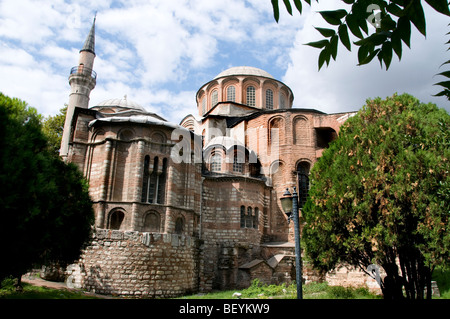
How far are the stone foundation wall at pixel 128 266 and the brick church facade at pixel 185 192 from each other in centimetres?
4

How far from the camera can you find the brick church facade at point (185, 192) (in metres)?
15.5

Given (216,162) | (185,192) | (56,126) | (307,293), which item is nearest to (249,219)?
(216,162)

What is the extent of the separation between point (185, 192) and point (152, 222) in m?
Answer: 2.63

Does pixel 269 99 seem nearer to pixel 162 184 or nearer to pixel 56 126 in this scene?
pixel 162 184

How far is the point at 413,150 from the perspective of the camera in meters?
10.5

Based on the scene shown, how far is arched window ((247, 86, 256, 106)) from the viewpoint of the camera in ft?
93.2

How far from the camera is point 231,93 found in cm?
2864

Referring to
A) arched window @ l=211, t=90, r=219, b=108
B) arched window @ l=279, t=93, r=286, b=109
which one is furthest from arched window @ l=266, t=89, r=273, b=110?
arched window @ l=211, t=90, r=219, b=108

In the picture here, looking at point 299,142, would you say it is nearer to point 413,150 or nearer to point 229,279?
point 229,279

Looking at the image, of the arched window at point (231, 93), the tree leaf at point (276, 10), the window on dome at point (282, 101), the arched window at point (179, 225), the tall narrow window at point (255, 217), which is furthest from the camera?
the window on dome at point (282, 101)

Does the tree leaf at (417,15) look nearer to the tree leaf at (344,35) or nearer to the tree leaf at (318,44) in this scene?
the tree leaf at (344,35)

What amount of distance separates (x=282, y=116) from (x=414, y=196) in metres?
14.4

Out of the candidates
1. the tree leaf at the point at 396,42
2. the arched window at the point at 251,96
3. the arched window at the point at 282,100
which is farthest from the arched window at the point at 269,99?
the tree leaf at the point at 396,42
